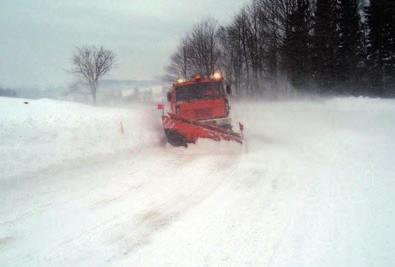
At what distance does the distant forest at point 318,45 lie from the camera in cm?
3012

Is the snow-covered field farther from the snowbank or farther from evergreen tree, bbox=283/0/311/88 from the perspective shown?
evergreen tree, bbox=283/0/311/88

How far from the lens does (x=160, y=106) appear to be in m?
12.9

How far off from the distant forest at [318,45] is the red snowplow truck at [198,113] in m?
12.4

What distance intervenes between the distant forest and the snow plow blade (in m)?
14.2

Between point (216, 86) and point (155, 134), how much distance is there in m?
3.63

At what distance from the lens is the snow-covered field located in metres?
4.11

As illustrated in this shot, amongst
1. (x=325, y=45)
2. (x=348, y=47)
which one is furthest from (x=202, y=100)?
(x=348, y=47)

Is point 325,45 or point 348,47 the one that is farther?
point 325,45

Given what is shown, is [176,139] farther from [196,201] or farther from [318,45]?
[318,45]

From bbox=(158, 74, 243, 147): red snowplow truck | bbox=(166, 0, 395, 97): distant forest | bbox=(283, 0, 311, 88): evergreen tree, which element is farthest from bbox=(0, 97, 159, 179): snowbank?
bbox=(283, 0, 311, 88): evergreen tree

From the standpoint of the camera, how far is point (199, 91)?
12930 millimetres

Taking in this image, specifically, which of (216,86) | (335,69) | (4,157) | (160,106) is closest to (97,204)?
(4,157)

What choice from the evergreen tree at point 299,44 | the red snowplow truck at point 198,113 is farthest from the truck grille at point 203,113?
the evergreen tree at point 299,44

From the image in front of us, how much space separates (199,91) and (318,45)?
24793mm
